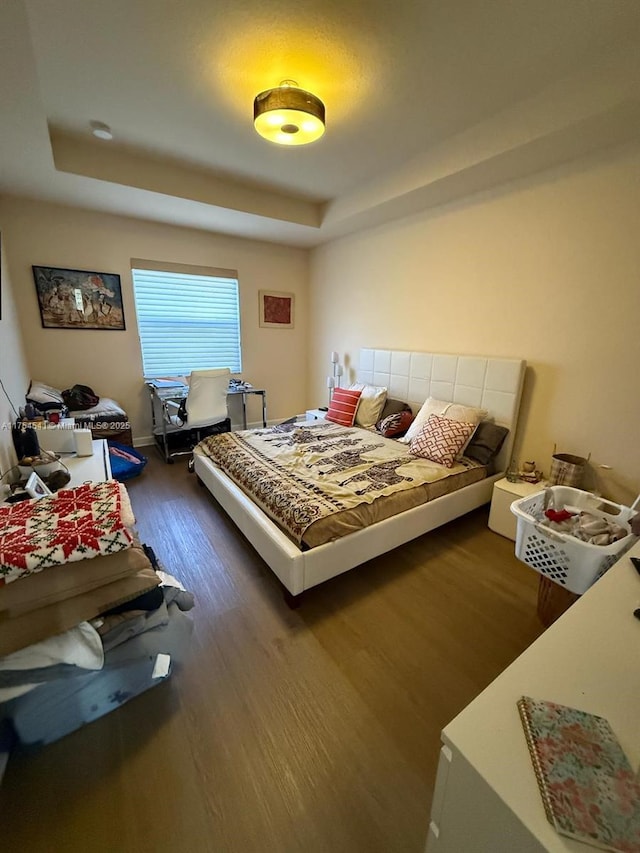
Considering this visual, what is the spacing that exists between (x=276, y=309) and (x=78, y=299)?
2315mm

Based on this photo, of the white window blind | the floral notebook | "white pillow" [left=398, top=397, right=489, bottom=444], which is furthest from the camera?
the white window blind

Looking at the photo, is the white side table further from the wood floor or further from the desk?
the desk

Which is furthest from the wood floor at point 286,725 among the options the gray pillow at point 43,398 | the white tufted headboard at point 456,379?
the gray pillow at point 43,398

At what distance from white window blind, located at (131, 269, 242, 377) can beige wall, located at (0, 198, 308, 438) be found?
124 millimetres

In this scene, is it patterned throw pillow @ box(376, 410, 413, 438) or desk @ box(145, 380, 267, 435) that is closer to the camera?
patterned throw pillow @ box(376, 410, 413, 438)

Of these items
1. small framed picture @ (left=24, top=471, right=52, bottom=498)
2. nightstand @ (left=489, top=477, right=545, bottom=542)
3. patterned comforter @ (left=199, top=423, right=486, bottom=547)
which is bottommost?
nightstand @ (left=489, top=477, right=545, bottom=542)

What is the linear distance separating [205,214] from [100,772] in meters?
4.03

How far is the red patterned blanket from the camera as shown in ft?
3.04

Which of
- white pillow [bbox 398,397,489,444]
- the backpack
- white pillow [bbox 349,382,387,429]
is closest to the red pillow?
white pillow [bbox 349,382,387,429]

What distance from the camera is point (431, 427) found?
8.93ft

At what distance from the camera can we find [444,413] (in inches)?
114

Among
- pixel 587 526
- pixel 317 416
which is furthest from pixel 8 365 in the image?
pixel 587 526

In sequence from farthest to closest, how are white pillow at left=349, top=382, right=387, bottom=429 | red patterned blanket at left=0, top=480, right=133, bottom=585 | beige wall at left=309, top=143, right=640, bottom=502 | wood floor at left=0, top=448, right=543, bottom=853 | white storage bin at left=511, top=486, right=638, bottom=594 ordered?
white pillow at left=349, top=382, right=387, bottom=429
beige wall at left=309, top=143, right=640, bottom=502
white storage bin at left=511, top=486, right=638, bottom=594
wood floor at left=0, top=448, right=543, bottom=853
red patterned blanket at left=0, top=480, right=133, bottom=585

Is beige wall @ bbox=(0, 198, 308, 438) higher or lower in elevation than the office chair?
higher
